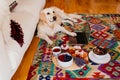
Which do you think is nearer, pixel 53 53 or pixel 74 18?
pixel 53 53

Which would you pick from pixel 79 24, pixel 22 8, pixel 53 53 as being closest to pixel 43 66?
pixel 53 53

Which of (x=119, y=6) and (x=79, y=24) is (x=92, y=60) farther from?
(x=119, y=6)

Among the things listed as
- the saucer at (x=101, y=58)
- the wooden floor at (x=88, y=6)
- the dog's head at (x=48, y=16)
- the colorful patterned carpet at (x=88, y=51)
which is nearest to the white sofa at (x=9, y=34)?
the dog's head at (x=48, y=16)

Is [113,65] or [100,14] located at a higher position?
[100,14]

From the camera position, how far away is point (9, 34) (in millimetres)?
1809

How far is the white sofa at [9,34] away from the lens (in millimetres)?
1632

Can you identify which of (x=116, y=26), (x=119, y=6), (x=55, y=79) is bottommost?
(x=55, y=79)

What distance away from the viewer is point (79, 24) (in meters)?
2.86

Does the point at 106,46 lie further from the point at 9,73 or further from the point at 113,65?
the point at 9,73

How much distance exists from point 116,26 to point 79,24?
19.8 inches

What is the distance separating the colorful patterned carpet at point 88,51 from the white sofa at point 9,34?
0.95 ft

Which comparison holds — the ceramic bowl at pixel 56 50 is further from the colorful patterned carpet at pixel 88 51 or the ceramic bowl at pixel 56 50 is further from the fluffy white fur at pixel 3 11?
the fluffy white fur at pixel 3 11

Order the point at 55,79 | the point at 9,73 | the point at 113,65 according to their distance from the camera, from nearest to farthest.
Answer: the point at 9,73, the point at 55,79, the point at 113,65

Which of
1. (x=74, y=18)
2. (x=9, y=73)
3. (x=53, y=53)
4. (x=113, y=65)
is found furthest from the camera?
(x=74, y=18)
